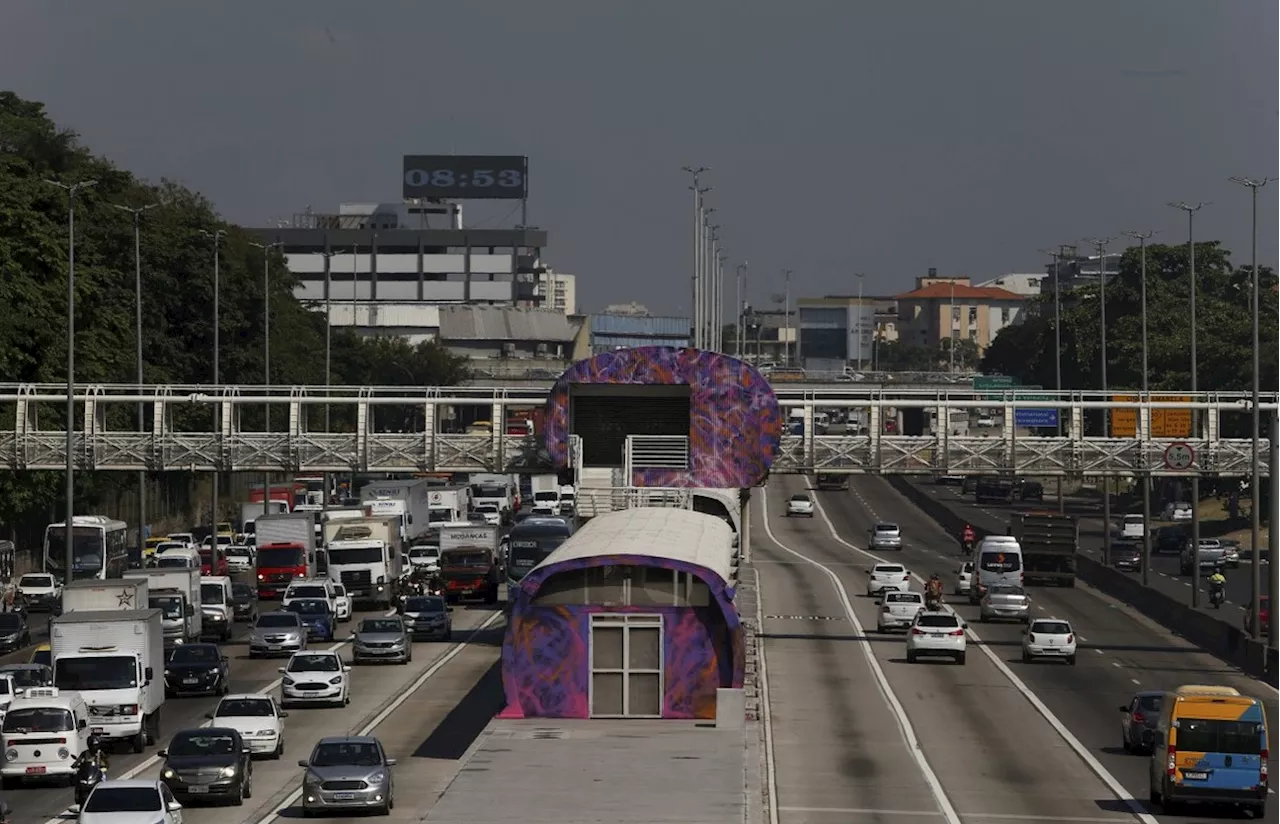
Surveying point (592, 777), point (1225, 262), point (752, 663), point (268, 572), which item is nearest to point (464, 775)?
point (592, 777)

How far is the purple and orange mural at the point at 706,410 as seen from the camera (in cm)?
7469

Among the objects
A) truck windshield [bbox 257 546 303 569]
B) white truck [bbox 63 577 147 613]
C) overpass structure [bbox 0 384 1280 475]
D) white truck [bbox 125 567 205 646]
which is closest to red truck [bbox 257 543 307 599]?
truck windshield [bbox 257 546 303 569]

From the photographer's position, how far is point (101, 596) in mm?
56531

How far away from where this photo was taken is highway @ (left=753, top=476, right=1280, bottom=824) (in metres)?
40.7

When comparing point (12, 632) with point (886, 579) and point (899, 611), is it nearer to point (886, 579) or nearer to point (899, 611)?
point (899, 611)

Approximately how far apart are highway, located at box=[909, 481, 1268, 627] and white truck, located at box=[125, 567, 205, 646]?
32604mm

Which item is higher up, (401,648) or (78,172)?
(78,172)

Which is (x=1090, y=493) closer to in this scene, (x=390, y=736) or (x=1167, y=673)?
(x=1167, y=673)

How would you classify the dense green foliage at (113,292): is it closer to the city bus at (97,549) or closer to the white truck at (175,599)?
the city bus at (97,549)

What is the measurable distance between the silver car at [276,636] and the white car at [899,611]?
20.3 m

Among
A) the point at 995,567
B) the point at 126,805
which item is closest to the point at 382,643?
the point at 126,805

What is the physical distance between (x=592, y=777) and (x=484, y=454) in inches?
1670

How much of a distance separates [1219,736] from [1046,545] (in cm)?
5826

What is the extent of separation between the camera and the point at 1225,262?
186375 mm
